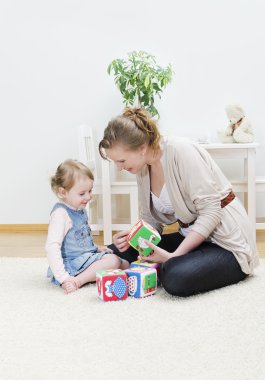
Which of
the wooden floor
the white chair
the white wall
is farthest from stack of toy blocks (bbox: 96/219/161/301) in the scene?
the white wall

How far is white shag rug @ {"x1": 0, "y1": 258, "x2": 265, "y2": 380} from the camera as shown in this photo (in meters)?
1.32

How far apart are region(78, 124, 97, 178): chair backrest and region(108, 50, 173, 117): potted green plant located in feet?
0.95

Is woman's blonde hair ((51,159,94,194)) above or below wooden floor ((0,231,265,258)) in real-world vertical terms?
above

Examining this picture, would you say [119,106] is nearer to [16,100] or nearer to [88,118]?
[88,118]

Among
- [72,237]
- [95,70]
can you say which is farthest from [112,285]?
[95,70]

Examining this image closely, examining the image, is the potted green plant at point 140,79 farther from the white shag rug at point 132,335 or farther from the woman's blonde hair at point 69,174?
the white shag rug at point 132,335

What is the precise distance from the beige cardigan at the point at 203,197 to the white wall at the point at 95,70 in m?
1.42

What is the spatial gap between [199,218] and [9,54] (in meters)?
2.13

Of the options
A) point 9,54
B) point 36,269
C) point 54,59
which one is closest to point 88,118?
point 54,59

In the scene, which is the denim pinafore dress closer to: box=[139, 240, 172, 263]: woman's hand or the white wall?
box=[139, 240, 172, 263]: woman's hand

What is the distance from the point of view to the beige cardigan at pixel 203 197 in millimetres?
1953

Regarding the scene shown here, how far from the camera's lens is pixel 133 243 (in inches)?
78.6

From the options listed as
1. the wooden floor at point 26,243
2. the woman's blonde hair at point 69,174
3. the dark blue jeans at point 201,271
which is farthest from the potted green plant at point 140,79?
the dark blue jeans at point 201,271

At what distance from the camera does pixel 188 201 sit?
6.62 ft
